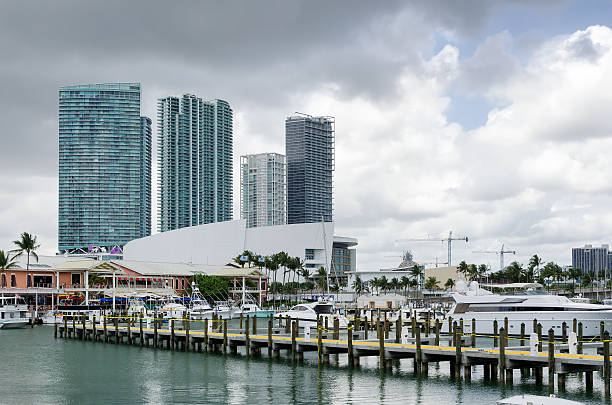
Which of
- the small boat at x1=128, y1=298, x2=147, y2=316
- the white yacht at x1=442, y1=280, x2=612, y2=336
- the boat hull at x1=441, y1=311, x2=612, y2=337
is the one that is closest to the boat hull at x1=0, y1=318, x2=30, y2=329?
the small boat at x1=128, y1=298, x2=147, y2=316

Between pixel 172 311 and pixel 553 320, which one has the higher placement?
pixel 553 320

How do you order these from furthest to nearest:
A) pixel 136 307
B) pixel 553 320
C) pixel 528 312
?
pixel 136 307, pixel 528 312, pixel 553 320

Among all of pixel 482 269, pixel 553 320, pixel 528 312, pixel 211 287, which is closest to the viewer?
pixel 553 320

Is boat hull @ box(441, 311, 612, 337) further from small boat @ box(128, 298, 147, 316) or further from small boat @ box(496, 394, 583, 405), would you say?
small boat @ box(128, 298, 147, 316)

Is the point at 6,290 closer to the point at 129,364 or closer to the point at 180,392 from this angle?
the point at 129,364

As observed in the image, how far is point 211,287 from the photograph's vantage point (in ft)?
470

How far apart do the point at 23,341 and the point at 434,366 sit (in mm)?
46329

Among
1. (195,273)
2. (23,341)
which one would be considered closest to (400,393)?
(23,341)

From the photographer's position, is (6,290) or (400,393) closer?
(400,393)

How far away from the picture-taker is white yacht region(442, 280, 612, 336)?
6272cm

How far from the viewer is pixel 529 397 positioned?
29422 millimetres

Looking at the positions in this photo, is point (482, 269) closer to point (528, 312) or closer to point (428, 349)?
point (528, 312)

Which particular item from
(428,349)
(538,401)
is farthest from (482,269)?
(538,401)

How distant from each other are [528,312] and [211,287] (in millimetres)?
86835
